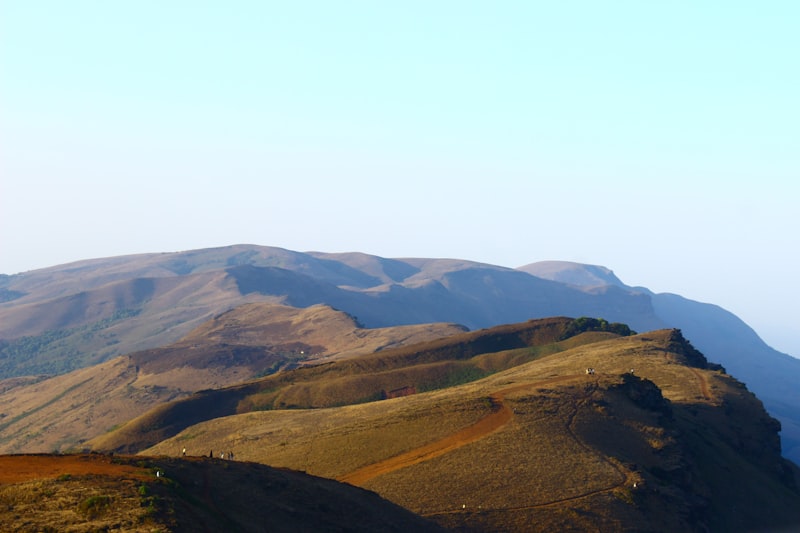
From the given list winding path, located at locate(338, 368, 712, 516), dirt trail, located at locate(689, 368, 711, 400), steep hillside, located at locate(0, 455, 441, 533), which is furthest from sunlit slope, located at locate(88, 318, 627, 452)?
steep hillside, located at locate(0, 455, 441, 533)

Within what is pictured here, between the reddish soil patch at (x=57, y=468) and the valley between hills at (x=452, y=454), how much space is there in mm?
149

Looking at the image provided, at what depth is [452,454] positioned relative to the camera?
240ft

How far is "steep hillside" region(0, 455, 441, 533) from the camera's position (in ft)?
122

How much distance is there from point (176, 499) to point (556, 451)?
41565mm

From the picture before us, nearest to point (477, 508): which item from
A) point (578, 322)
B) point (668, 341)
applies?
point (668, 341)

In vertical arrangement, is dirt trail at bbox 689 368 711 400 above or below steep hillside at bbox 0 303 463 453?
above

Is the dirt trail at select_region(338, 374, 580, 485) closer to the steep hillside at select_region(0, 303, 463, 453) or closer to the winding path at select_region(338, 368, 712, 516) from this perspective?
the winding path at select_region(338, 368, 712, 516)

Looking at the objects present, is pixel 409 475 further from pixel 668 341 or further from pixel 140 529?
pixel 668 341

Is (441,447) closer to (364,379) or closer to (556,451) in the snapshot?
(556,451)

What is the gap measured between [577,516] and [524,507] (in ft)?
12.7

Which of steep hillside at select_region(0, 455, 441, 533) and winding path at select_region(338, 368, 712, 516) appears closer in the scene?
steep hillside at select_region(0, 455, 441, 533)

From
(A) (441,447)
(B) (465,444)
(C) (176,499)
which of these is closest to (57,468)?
(C) (176,499)

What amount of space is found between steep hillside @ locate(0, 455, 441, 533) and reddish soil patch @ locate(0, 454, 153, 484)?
49mm

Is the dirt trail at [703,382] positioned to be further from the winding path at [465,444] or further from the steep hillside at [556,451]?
the winding path at [465,444]
